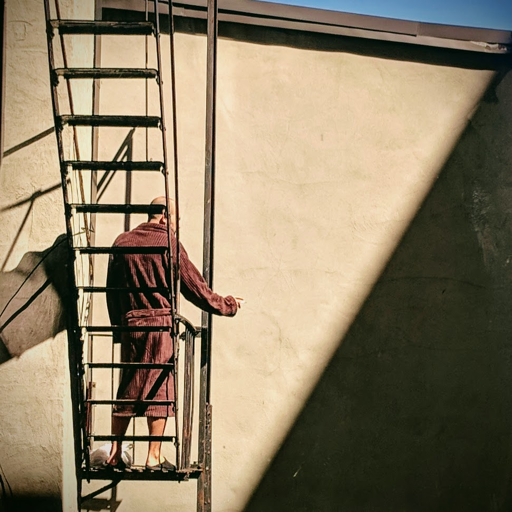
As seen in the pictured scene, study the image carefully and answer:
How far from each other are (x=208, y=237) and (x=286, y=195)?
4.94 feet

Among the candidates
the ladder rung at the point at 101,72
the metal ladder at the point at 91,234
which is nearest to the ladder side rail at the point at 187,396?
the metal ladder at the point at 91,234

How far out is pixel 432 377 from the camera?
21.4 feet

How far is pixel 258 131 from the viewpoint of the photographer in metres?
6.42

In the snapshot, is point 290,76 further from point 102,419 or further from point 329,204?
point 102,419

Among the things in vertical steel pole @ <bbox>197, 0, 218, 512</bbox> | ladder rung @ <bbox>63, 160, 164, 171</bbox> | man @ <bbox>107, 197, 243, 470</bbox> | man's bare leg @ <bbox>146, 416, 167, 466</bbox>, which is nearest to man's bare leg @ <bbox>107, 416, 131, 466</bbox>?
man @ <bbox>107, 197, 243, 470</bbox>

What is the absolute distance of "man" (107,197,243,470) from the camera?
16.0ft

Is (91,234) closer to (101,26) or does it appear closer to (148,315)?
(148,315)

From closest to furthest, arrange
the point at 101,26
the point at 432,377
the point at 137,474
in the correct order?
the point at 101,26 < the point at 137,474 < the point at 432,377

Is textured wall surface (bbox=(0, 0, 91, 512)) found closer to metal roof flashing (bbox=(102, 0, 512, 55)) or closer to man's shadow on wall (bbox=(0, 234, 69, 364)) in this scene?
man's shadow on wall (bbox=(0, 234, 69, 364))

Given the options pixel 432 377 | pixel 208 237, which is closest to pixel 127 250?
pixel 208 237

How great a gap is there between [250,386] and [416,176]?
2.40 metres

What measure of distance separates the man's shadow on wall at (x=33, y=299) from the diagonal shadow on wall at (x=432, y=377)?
7.82ft

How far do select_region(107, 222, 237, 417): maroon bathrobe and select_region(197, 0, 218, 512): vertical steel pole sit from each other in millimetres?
214

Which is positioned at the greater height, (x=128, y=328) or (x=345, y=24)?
(x=345, y=24)
